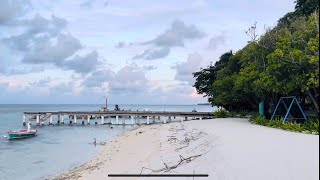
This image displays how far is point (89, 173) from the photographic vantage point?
17.3 meters

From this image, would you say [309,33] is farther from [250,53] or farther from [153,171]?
[153,171]

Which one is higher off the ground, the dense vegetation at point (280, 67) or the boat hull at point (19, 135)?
the dense vegetation at point (280, 67)

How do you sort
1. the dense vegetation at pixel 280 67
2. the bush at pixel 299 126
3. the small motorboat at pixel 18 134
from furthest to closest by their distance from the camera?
1. the small motorboat at pixel 18 134
2. the dense vegetation at pixel 280 67
3. the bush at pixel 299 126

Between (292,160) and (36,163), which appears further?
(36,163)

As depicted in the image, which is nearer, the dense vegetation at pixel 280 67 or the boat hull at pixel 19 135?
the dense vegetation at pixel 280 67

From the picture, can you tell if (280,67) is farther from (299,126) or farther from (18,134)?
(18,134)

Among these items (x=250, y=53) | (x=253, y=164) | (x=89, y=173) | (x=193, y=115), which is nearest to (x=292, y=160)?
(x=253, y=164)

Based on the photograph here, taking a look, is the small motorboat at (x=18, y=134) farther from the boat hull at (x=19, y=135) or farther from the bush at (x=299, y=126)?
the bush at (x=299, y=126)

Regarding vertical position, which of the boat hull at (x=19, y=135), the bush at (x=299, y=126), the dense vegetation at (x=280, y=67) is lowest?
the boat hull at (x=19, y=135)

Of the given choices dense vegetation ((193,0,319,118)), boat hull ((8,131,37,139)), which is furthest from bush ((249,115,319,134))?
boat hull ((8,131,37,139))

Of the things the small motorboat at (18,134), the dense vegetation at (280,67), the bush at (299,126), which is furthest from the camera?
the small motorboat at (18,134)

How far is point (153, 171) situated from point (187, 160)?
5.13ft

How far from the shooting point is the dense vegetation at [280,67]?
21672 mm

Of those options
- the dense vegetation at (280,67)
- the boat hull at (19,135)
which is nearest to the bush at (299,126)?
the dense vegetation at (280,67)
